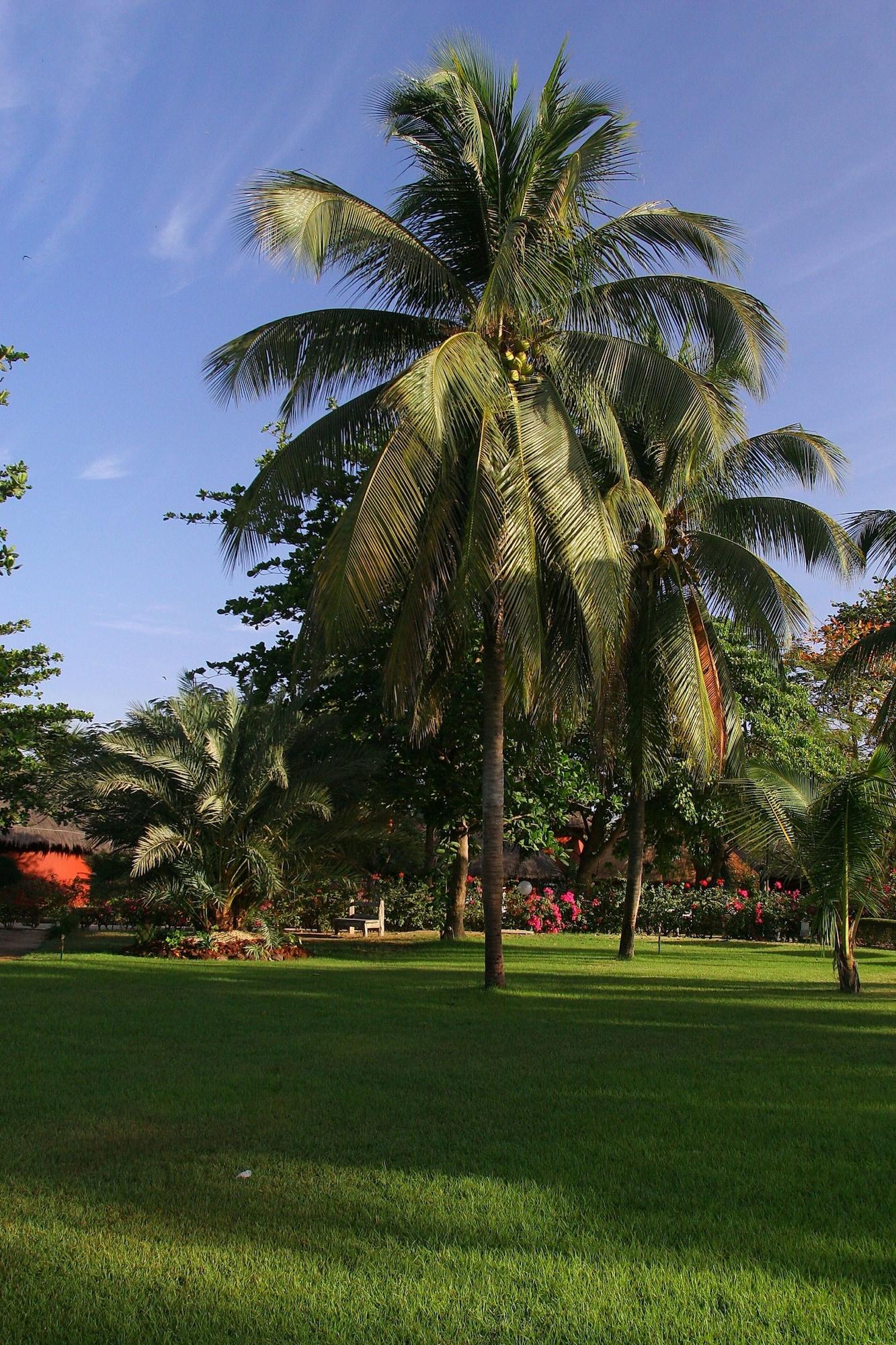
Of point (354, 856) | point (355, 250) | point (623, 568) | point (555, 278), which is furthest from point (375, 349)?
point (354, 856)

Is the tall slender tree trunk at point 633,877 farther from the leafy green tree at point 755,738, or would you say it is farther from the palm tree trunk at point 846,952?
the leafy green tree at point 755,738

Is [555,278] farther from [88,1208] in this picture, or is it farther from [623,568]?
[88,1208]

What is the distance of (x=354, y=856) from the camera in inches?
723

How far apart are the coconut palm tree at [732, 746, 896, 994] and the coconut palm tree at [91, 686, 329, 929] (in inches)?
259

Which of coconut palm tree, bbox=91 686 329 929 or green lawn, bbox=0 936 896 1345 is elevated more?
coconut palm tree, bbox=91 686 329 929

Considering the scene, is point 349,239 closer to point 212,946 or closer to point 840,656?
point 212,946

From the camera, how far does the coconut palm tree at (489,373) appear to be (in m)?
11.1

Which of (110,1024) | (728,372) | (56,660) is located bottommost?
(110,1024)

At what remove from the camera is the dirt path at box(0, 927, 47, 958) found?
17359 millimetres

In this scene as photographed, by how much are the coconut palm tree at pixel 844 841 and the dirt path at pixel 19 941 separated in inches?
425

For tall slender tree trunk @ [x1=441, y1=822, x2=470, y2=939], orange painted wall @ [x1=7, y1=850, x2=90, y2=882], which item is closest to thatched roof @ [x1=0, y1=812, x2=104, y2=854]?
orange painted wall @ [x1=7, y1=850, x2=90, y2=882]

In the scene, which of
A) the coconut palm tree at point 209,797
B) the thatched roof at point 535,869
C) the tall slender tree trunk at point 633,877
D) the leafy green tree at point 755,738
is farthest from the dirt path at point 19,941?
the thatched roof at point 535,869

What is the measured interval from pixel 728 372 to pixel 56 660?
11677 millimetres

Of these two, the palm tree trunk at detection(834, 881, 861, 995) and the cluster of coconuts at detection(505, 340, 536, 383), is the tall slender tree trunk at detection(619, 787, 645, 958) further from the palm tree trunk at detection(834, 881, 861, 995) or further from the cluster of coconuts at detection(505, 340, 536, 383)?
the cluster of coconuts at detection(505, 340, 536, 383)
